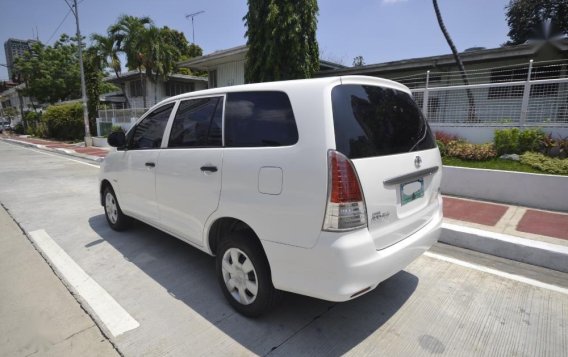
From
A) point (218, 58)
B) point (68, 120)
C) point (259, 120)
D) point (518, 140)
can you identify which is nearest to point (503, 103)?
point (518, 140)

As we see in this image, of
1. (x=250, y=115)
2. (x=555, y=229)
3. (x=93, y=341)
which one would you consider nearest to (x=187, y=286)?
(x=93, y=341)

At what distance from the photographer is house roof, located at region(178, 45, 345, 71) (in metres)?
16.4

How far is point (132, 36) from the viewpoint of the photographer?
21578mm

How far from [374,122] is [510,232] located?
130 inches

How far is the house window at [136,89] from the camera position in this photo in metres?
26.7

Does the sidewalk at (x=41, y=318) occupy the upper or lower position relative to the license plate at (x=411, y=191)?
lower

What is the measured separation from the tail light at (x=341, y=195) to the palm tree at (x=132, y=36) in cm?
2278

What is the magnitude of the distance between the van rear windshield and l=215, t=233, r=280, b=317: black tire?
103cm

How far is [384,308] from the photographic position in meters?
2.87

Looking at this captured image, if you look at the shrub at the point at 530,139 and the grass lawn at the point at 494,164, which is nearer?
the grass lawn at the point at 494,164

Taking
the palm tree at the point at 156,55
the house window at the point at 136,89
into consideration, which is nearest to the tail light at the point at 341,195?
the palm tree at the point at 156,55

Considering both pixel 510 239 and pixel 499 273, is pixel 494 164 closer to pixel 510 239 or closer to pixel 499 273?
pixel 510 239

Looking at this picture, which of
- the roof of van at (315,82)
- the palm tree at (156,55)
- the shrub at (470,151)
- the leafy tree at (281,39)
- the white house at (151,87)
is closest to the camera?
the roof of van at (315,82)

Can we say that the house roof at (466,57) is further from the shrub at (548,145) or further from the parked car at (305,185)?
the parked car at (305,185)
